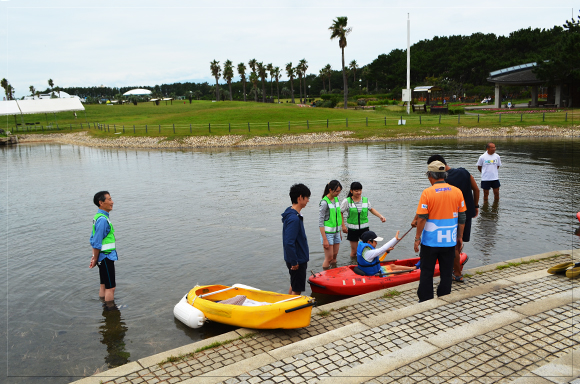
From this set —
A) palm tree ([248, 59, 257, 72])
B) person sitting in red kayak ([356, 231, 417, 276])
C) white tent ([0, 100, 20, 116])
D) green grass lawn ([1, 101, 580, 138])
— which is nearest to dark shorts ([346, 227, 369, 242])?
person sitting in red kayak ([356, 231, 417, 276])

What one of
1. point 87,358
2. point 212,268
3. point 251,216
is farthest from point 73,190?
point 87,358

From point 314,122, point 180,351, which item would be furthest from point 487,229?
point 314,122

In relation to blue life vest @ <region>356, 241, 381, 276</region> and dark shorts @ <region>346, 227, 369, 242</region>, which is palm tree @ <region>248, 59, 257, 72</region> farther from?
blue life vest @ <region>356, 241, 381, 276</region>

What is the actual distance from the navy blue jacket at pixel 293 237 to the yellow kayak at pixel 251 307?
613 mm

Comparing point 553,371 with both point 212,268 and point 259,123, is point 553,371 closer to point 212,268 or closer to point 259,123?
point 212,268

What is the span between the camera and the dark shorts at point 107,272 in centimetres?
780

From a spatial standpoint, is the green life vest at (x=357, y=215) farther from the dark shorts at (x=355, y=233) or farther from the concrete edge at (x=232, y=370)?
the concrete edge at (x=232, y=370)

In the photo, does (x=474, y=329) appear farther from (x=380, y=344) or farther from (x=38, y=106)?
(x=38, y=106)

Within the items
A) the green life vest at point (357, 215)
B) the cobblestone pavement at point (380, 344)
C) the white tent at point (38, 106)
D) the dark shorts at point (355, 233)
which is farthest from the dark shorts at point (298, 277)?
the white tent at point (38, 106)

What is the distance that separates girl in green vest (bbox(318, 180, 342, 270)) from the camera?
8.58m

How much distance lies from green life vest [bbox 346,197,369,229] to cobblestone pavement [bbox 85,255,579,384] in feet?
7.59

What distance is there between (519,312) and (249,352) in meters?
3.69

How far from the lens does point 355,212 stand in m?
9.13

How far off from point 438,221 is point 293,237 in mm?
2119
